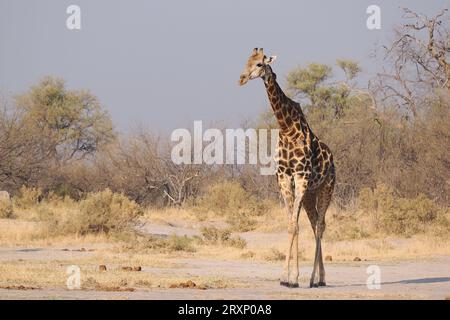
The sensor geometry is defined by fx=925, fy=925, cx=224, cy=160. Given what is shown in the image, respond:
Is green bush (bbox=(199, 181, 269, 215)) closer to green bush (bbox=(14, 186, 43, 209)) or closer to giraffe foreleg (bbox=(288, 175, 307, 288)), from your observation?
green bush (bbox=(14, 186, 43, 209))

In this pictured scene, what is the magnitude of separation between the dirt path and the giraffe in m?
0.44

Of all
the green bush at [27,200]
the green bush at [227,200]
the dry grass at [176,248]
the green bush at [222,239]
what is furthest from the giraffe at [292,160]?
the green bush at [27,200]

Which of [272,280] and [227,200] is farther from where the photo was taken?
[227,200]

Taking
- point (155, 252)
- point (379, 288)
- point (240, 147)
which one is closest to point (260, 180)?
point (240, 147)

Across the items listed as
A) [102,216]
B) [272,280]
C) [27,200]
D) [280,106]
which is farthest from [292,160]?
[27,200]

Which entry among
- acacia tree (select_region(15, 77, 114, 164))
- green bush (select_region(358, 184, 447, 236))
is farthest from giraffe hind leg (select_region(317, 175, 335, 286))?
acacia tree (select_region(15, 77, 114, 164))

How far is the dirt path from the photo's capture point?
11898mm

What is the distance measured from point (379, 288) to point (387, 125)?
20508 mm

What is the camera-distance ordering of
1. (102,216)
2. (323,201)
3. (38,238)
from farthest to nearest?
(102,216), (38,238), (323,201)

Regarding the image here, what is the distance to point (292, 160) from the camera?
13.7 meters

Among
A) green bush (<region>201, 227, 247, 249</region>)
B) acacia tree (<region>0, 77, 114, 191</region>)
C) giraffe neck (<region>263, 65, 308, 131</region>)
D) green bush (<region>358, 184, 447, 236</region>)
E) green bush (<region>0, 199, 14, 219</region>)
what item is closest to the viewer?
giraffe neck (<region>263, 65, 308, 131</region>)

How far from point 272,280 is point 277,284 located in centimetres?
75

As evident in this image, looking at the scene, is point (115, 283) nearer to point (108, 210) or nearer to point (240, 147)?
point (108, 210)

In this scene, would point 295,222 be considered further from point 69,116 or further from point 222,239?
point 69,116
